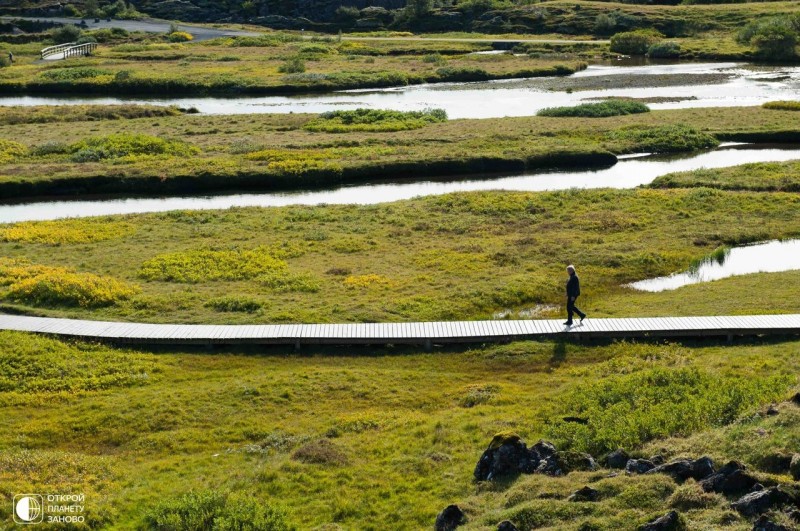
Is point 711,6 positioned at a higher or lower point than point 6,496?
higher

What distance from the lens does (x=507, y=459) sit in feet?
70.0

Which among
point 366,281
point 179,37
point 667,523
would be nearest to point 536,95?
point 366,281

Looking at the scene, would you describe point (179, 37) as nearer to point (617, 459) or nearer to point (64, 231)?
point (64, 231)

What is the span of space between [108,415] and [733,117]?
68875 millimetres

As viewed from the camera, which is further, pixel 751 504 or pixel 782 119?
pixel 782 119

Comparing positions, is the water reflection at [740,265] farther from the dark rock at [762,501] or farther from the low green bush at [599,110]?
the low green bush at [599,110]

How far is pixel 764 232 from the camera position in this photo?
4716 centimetres

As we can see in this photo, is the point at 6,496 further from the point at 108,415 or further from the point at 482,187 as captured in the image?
the point at 482,187

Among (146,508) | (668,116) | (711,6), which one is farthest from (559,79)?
(146,508)

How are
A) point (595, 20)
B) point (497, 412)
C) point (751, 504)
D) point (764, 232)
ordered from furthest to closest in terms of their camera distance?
point (595, 20) → point (764, 232) → point (497, 412) → point (751, 504)

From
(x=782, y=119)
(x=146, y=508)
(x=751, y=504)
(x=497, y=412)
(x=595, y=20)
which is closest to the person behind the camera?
(x=751, y=504)

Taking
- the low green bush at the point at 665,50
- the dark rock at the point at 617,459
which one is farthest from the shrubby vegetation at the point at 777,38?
the dark rock at the point at 617,459

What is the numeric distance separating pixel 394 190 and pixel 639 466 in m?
44.0

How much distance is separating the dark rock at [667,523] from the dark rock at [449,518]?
4147 mm
